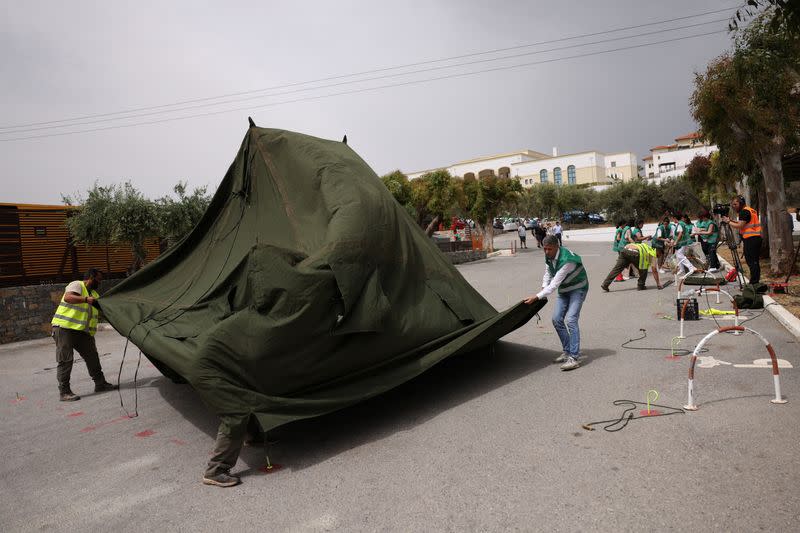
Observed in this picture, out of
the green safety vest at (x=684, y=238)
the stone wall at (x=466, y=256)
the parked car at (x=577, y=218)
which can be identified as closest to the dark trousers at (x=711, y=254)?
the green safety vest at (x=684, y=238)

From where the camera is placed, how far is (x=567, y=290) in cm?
705

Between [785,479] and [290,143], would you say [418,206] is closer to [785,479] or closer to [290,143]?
[290,143]

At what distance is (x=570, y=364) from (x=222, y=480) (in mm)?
4378

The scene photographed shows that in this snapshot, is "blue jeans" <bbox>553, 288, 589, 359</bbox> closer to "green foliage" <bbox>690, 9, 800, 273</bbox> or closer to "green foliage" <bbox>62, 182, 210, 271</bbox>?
"green foliage" <bbox>690, 9, 800, 273</bbox>

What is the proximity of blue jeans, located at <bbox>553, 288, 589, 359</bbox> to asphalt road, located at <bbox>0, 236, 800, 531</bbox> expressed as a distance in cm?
31

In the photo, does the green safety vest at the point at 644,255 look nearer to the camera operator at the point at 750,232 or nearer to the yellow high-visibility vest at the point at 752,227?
the camera operator at the point at 750,232

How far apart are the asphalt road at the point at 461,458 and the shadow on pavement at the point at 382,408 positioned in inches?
1.1

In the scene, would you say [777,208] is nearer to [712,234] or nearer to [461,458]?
[712,234]

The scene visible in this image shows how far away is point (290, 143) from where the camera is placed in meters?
7.42

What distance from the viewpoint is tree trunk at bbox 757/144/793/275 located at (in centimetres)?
1285

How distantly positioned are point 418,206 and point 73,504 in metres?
27.5

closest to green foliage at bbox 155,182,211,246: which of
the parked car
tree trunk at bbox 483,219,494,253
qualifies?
tree trunk at bbox 483,219,494,253

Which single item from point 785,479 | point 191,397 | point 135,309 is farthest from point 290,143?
point 785,479

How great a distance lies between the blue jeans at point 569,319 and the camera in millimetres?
6895
